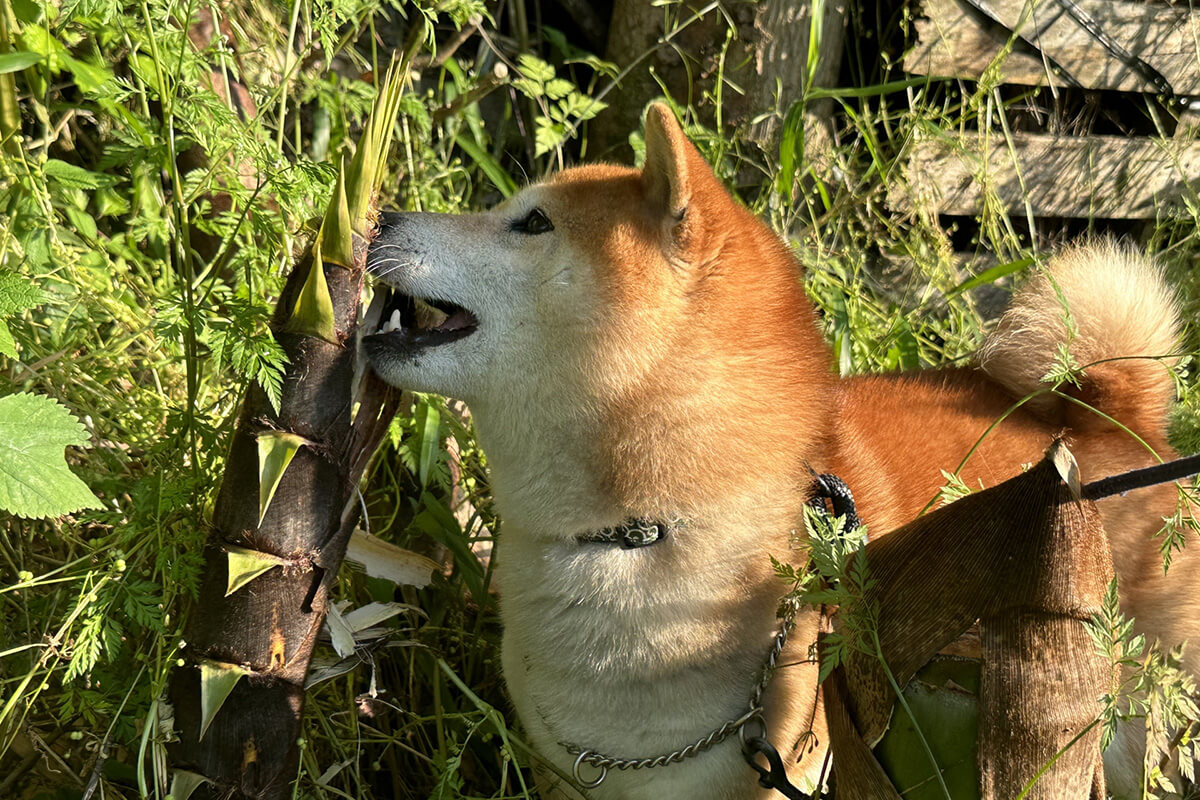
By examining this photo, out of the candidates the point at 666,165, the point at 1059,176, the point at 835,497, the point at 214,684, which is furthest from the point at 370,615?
the point at 1059,176

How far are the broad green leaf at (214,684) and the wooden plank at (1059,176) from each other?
2.71 meters

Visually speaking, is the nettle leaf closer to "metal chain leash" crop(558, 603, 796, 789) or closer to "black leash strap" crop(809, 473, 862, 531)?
"black leash strap" crop(809, 473, 862, 531)

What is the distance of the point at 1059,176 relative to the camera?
12.3 feet


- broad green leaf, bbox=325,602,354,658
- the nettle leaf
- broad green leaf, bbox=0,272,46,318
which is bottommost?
broad green leaf, bbox=325,602,354,658

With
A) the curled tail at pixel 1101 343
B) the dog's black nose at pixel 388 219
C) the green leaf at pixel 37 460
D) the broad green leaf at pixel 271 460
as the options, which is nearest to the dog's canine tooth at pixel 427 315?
the dog's black nose at pixel 388 219

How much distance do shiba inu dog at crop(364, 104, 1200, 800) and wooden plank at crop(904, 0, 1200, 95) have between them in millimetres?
1948

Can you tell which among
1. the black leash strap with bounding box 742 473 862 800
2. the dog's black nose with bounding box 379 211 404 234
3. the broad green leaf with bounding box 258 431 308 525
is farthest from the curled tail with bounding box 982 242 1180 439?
the broad green leaf with bounding box 258 431 308 525

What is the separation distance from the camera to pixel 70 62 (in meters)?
2.15

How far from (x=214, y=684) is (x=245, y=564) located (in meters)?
0.21

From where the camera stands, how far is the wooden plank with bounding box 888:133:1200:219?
11.7ft

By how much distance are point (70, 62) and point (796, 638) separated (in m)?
1.87

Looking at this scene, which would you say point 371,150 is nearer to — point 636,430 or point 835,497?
point 636,430

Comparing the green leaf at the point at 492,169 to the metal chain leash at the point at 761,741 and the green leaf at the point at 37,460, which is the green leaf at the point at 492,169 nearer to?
the metal chain leash at the point at 761,741

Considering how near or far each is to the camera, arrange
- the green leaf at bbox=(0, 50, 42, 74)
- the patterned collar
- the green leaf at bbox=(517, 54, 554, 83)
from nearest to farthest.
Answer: the green leaf at bbox=(0, 50, 42, 74)
the patterned collar
the green leaf at bbox=(517, 54, 554, 83)
